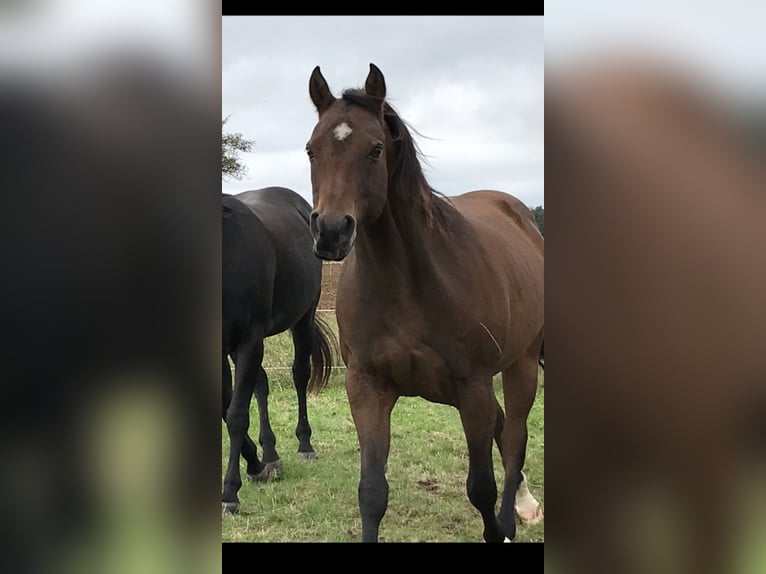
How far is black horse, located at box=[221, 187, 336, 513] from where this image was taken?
3.95m

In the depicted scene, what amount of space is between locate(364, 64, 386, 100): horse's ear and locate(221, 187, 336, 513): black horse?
1.78 m

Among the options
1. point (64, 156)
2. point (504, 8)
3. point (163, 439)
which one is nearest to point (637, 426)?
point (163, 439)

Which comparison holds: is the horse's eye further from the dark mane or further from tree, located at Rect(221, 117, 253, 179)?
tree, located at Rect(221, 117, 253, 179)

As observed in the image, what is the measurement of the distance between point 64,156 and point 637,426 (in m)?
1.10

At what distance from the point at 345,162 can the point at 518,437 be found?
2.03m

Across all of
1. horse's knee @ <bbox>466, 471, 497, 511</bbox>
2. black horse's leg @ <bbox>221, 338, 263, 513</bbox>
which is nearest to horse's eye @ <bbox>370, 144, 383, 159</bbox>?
horse's knee @ <bbox>466, 471, 497, 511</bbox>

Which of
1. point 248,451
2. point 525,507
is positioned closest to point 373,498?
point 525,507

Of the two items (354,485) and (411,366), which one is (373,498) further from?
(354,485)

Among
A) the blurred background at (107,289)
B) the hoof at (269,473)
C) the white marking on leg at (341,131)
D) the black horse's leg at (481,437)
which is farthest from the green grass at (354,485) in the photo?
the blurred background at (107,289)

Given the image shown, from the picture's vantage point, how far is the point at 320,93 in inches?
98.4

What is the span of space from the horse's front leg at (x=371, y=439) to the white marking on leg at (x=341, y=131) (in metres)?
1.00

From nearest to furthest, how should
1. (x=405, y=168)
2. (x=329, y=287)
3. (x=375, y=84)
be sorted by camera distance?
1. (x=375, y=84)
2. (x=405, y=168)
3. (x=329, y=287)

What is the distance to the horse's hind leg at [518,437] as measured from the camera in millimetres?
3500

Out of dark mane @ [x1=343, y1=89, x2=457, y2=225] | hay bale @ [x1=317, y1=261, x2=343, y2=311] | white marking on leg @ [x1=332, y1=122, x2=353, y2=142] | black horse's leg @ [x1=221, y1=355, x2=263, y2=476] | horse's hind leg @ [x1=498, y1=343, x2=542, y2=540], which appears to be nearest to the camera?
white marking on leg @ [x1=332, y1=122, x2=353, y2=142]
